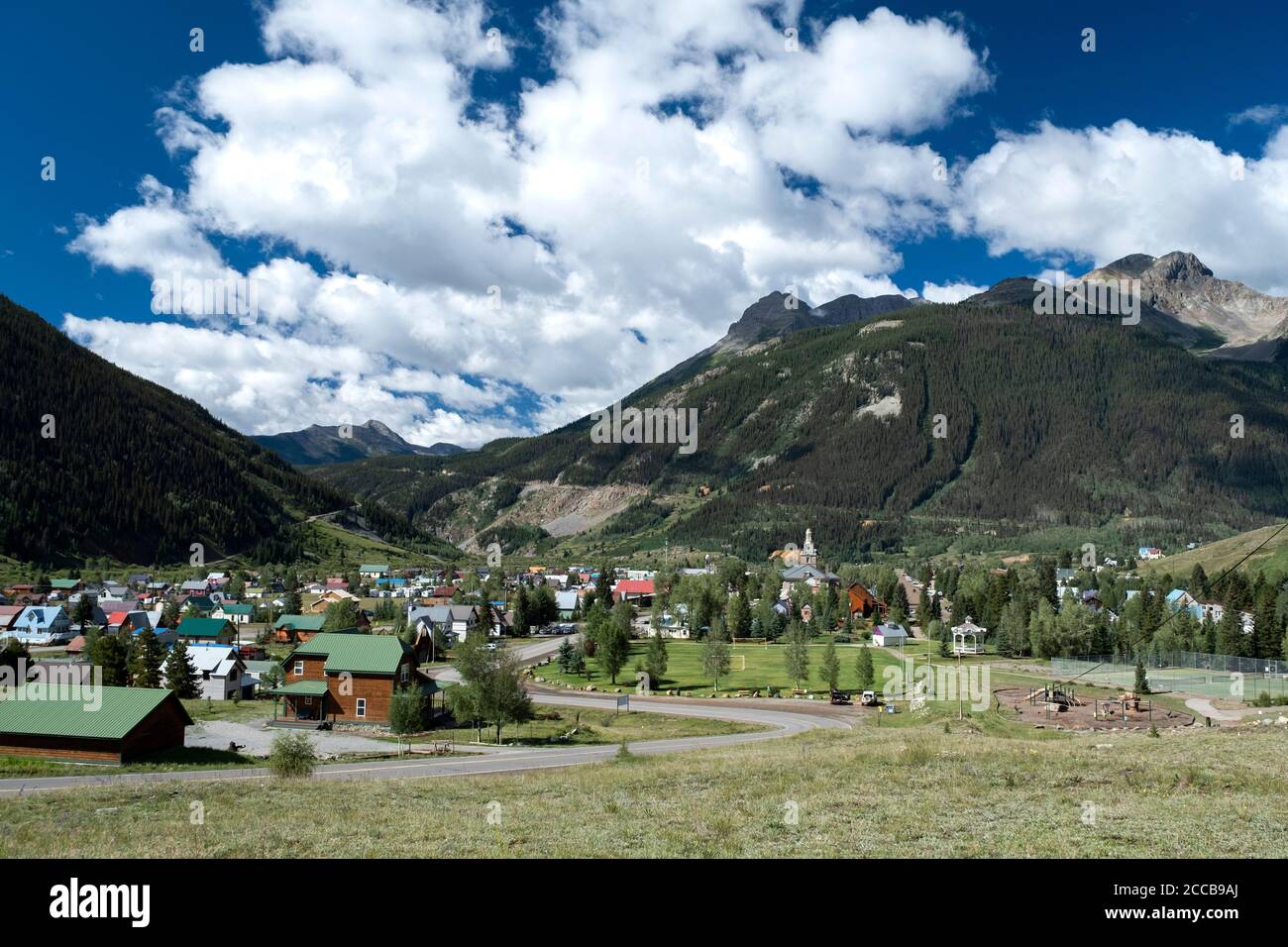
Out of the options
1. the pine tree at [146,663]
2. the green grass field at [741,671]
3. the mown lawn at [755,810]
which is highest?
the mown lawn at [755,810]

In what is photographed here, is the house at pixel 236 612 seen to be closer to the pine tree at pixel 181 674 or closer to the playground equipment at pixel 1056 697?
the pine tree at pixel 181 674

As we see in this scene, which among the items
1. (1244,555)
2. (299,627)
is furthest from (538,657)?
(1244,555)

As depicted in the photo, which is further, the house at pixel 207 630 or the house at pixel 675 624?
the house at pixel 675 624

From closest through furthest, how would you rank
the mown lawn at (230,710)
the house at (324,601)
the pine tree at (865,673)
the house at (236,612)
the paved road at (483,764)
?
the paved road at (483,764) → the mown lawn at (230,710) → the pine tree at (865,673) → the house at (236,612) → the house at (324,601)

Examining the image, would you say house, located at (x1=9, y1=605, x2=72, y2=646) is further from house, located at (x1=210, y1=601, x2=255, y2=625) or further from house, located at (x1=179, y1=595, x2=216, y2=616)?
house, located at (x1=210, y1=601, x2=255, y2=625)

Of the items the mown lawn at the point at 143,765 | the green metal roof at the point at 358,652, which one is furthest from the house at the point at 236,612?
the mown lawn at the point at 143,765

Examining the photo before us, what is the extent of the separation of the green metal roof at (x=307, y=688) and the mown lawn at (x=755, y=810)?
3264 cm

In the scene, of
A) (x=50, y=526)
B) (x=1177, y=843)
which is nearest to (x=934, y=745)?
(x=1177, y=843)

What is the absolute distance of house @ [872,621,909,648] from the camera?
4786 inches

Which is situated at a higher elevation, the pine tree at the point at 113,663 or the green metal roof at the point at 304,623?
the pine tree at the point at 113,663

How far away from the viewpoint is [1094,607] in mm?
144750

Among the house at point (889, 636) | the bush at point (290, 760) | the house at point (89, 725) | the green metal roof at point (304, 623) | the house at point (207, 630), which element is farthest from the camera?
the house at point (889, 636)

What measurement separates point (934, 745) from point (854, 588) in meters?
133

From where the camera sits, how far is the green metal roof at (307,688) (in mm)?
63125
